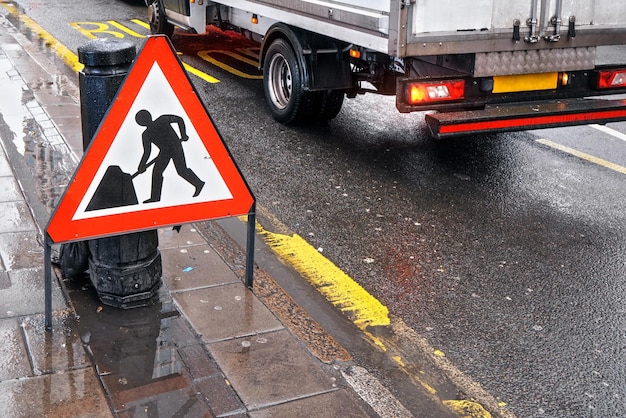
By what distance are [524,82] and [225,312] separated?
371 cm

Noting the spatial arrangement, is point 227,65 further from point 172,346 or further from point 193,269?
point 172,346

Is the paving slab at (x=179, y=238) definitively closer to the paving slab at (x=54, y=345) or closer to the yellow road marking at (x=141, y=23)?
the paving slab at (x=54, y=345)

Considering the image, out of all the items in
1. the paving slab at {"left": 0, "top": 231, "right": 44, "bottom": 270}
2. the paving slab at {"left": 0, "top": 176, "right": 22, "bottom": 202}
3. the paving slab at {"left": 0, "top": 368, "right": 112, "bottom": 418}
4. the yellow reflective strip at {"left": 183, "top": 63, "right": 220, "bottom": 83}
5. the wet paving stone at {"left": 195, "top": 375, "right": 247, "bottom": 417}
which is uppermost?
the yellow reflective strip at {"left": 183, "top": 63, "right": 220, "bottom": 83}

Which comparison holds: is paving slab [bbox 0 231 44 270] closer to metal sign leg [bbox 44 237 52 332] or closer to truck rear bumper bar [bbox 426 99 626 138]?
metal sign leg [bbox 44 237 52 332]

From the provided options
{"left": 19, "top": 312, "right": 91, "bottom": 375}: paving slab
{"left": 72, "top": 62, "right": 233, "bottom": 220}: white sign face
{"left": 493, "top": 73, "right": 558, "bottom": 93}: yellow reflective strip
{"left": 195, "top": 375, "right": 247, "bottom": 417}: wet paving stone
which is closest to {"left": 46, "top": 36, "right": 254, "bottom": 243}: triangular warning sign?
{"left": 72, "top": 62, "right": 233, "bottom": 220}: white sign face

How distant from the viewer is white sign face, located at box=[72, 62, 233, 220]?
13.6ft

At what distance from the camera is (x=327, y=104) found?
8.75 m

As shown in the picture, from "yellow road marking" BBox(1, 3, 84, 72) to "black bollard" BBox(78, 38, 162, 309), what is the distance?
6.32 meters

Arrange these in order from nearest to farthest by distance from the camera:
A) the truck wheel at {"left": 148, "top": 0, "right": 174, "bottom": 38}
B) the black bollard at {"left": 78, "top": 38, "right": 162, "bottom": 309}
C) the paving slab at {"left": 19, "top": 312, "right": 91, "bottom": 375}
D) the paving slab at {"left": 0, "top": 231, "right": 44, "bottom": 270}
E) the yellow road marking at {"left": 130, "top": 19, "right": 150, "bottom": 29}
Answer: the paving slab at {"left": 19, "top": 312, "right": 91, "bottom": 375} < the black bollard at {"left": 78, "top": 38, "right": 162, "bottom": 309} < the paving slab at {"left": 0, "top": 231, "right": 44, "bottom": 270} < the truck wheel at {"left": 148, "top": 0, "right": 174, "bottom": 38} < the yellow road marking at {"left": 130, "top": 19, "right": 150, "bottom": 29}

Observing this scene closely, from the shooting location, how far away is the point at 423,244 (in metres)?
6.08

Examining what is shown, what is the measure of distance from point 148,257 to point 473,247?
2.41m

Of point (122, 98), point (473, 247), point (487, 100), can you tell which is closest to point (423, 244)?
point (473, 247)

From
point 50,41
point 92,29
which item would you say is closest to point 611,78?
point 50,41

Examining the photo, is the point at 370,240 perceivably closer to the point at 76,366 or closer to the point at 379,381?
the point at 379,381
